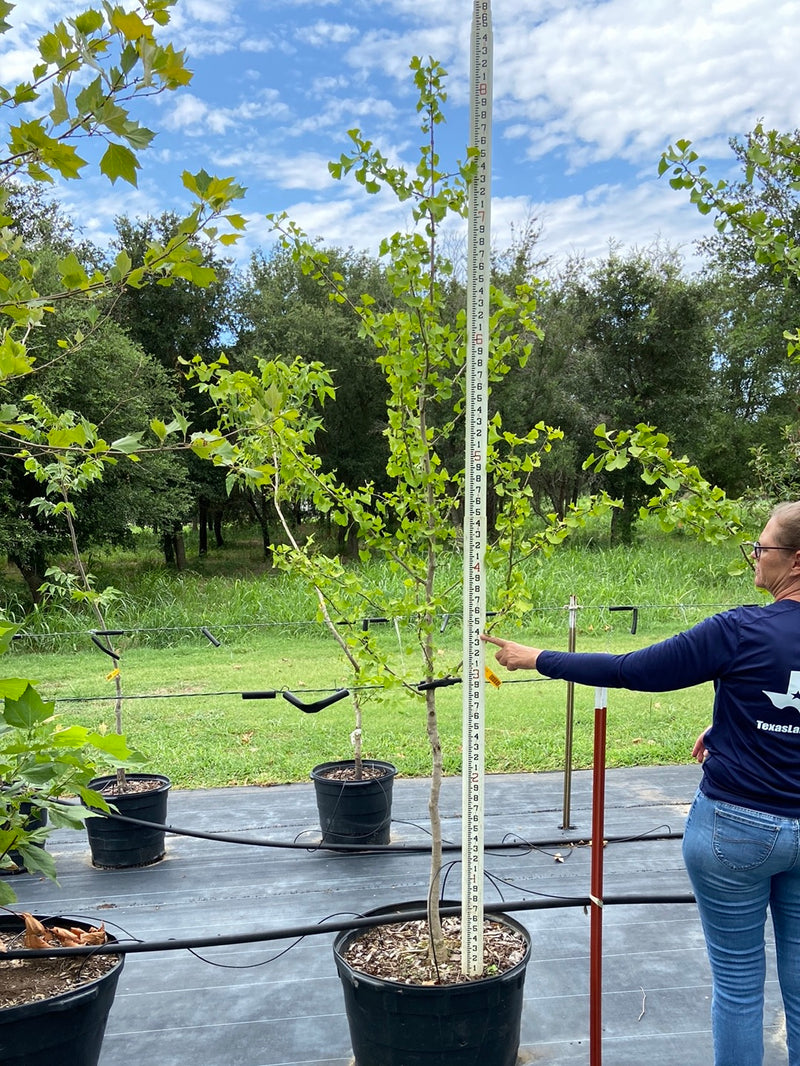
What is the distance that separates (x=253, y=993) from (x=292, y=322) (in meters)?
17.5

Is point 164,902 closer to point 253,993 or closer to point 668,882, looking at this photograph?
point 253,993

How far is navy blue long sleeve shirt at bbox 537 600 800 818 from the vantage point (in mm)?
1941

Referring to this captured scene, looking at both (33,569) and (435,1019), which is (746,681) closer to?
(435,1019)

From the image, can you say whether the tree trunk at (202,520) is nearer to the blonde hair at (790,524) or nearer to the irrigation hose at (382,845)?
the irrigation hose at (382,845)

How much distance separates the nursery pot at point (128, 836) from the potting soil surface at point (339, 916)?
8 cm

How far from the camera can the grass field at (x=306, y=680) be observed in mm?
6570

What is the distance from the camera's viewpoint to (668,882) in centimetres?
409

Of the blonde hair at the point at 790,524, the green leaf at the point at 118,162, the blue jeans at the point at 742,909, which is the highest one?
the green leaf at the point at 118,162

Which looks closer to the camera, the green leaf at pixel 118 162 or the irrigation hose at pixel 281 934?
the green leaf at pixel 118 162

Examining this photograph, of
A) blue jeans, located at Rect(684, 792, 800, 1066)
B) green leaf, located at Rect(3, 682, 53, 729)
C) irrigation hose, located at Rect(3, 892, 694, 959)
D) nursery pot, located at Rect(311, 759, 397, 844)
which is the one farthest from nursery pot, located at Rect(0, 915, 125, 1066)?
nursery pot, located at Rect(311, 759, 397, 844)

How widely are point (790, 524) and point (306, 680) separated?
7144 mm

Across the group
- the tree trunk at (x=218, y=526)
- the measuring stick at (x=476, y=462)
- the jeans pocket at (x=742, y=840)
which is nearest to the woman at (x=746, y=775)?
the jeans pocket at (x=742, y=840)

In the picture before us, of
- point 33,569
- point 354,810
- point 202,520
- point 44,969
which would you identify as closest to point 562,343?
point 202,520

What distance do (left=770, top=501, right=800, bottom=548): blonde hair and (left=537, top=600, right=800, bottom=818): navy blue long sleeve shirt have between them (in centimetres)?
15
